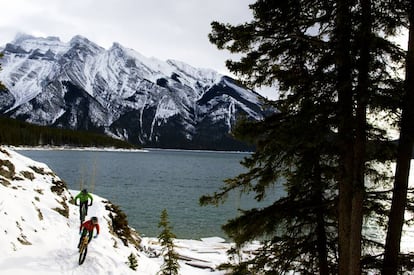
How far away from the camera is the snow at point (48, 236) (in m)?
12.6

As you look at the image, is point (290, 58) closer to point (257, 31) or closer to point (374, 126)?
point (257, 31)

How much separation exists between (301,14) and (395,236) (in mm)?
4657

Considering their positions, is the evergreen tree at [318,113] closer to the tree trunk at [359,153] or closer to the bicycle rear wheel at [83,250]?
the tree trunk at [359,153]

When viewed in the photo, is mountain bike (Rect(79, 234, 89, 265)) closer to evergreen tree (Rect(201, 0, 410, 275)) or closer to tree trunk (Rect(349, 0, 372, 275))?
evergreen tree (Rect(201, 0, 410, 275))

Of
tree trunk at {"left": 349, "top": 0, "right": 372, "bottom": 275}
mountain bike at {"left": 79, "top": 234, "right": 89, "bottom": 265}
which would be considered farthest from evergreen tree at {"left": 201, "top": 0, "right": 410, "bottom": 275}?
mountain bike at {"left": 79, "top": 234, "right": 89, "bottom": 265}

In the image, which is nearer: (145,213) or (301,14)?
(301,14)

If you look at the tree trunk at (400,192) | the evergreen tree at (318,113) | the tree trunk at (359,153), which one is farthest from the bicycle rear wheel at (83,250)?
the tree trunk at (400,192)

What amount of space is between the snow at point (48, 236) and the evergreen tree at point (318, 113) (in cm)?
735

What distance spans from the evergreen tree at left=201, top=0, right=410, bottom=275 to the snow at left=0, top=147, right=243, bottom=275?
289 inches

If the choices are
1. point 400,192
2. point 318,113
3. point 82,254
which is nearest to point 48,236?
point 82,254

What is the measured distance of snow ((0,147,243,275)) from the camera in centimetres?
1261

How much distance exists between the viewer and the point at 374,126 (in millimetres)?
7402

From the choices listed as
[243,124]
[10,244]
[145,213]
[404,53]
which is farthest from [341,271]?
[145,213]

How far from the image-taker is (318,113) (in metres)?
6.95
